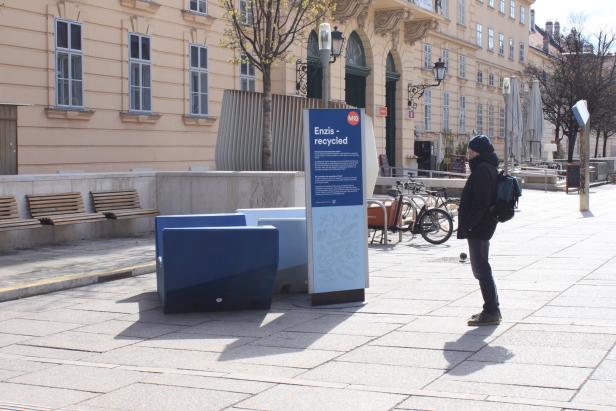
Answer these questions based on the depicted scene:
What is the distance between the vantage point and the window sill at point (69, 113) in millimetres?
19531

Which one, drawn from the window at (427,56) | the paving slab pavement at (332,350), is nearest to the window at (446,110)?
the window at (427,56)

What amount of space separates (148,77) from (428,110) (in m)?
21.3

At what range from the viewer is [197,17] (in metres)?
24.2

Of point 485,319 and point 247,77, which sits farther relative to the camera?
point 247,77

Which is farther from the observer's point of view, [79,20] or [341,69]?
[341,69]

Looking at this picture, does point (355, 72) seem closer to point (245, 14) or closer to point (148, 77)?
point (245, 14)

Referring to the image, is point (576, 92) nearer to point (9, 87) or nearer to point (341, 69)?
point (341, 69)

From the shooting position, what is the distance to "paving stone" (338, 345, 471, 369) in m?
6.72

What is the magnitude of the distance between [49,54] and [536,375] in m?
15.7

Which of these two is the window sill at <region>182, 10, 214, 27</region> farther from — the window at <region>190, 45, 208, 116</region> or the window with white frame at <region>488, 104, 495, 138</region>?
the window with white frame at <region>488, 104, 495, 138</region>

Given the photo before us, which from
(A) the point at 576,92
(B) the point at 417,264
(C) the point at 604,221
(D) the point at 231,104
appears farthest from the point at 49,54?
(A) the point at 576,92

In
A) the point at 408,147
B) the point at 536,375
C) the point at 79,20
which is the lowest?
the point at 536,375

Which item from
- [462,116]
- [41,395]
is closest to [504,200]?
[41,395]

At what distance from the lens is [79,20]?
20.4 metres
